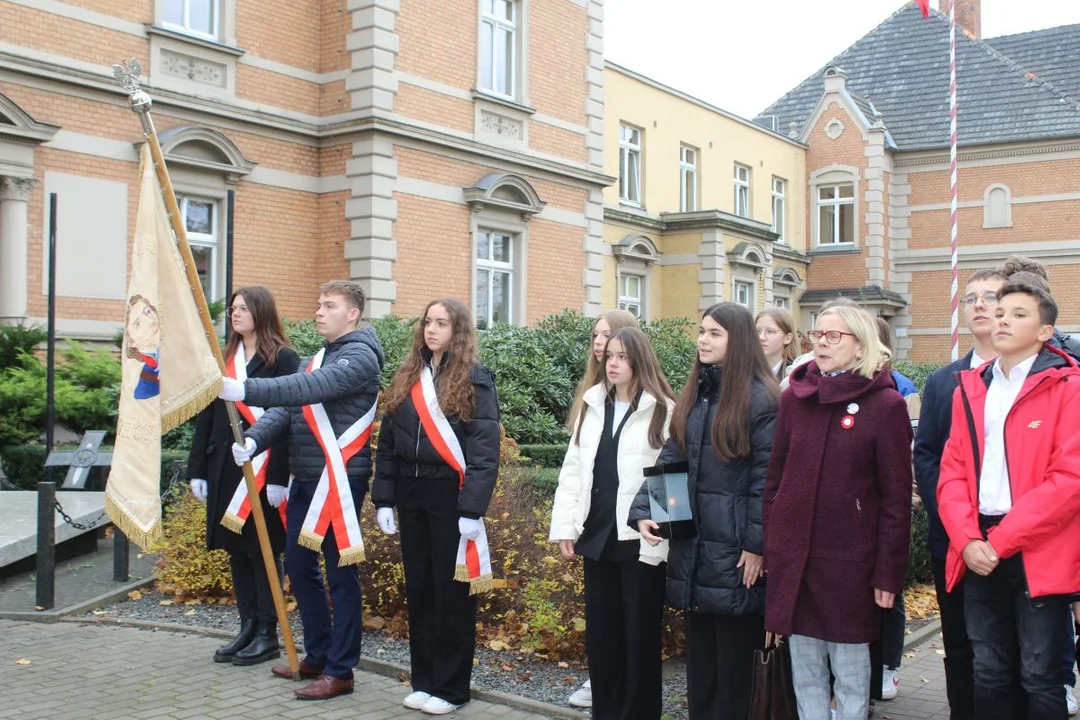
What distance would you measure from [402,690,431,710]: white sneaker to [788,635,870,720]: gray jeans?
1.96 m

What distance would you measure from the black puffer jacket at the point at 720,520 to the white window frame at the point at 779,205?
29965 millimetres

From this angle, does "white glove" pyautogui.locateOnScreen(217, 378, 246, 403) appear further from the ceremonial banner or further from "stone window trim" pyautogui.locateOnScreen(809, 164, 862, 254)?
"stone window trim" pyautogui.locateOnScreen(809, 164, 862, 254)

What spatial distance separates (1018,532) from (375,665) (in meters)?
3.71

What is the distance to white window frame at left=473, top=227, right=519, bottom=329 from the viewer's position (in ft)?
64.2

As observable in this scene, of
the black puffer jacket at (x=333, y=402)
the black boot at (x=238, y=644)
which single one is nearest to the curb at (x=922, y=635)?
the black puffer jacket at (x=333, y=402)

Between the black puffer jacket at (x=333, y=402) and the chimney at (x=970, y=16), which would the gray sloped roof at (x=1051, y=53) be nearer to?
the chimney at (x=970, y=16)

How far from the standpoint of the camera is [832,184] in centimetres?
3544

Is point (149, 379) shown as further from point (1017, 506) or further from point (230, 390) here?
point (1017, 506)

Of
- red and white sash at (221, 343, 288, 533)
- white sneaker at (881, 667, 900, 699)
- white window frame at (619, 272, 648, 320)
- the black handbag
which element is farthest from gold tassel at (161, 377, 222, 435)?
white window frame at (619, 272, 648, 320)

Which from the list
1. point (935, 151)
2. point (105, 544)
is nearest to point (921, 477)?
point (105, 544)

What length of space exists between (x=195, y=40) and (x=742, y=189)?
19363 millimetres

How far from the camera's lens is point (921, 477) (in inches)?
204

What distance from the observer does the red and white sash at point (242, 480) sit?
6.43 m

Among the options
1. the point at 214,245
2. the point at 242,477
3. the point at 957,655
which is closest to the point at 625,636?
the point at 957,655
